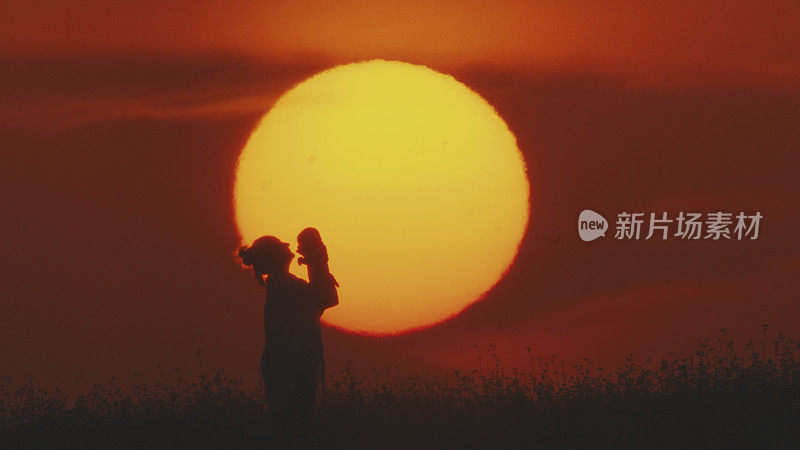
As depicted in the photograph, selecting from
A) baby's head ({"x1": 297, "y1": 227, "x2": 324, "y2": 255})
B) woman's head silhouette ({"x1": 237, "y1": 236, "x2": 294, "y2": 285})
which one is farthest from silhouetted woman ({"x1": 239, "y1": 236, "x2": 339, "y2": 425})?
baby's head ({"x1": 297, "y1": 227, "x2": 324, "y2": 255})

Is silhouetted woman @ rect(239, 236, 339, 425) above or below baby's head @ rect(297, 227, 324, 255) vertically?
below

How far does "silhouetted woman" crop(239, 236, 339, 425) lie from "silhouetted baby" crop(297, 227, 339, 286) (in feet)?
0.07

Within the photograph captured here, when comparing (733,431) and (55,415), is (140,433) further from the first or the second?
(733,431)

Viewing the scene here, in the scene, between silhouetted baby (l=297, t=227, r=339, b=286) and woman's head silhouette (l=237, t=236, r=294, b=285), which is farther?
woman's head silhouette (l=237, t=236, r=294, b=285)

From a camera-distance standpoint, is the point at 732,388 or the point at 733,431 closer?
the point at 733,431

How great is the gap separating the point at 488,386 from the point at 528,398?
1.40 ft

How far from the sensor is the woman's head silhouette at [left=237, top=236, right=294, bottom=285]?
8172 mm

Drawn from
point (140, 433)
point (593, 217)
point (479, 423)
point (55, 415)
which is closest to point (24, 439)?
point (55, 415)

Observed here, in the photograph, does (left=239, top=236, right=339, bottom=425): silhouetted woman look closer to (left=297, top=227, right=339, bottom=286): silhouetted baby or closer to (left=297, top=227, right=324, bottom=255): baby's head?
(left=297, top=227, right=339, bottom=286): silhouetted baby

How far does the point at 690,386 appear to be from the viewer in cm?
870

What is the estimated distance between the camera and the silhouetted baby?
26.0ft

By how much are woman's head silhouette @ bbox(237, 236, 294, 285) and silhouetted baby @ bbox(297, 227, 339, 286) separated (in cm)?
25

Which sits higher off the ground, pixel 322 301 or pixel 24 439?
pixel 322 301

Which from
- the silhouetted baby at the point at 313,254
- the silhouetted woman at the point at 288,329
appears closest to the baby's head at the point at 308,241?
the silhouetted baby at the point at 313,254
